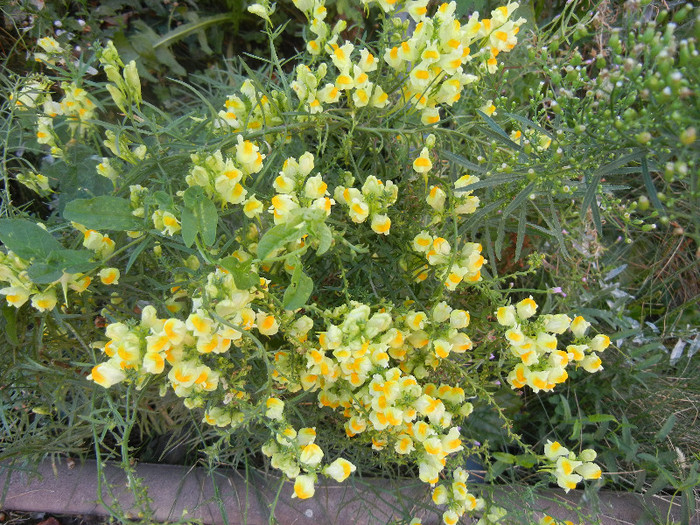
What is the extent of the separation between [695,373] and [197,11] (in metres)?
2.07

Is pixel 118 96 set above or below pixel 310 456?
above

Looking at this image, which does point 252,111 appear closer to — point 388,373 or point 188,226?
point 188,226

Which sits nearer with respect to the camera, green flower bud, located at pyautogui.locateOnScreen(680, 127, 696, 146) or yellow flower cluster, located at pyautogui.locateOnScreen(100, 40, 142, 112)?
green flower bud, located at pyautogui.locateOnScreen(680, 127, 696, 146)

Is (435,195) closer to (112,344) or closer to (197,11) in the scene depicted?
(112,344)

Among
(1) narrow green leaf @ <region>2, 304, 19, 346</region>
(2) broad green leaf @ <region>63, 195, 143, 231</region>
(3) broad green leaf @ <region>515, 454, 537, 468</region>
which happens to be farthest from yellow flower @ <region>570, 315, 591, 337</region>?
(1) narrow green leaf @ <region>2, 304, 19, 346</region>

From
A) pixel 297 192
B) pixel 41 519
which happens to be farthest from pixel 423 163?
pixel 41 519

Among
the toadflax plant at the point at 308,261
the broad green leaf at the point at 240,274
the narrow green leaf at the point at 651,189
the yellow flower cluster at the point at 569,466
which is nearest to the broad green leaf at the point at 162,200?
the toadflax plant at the point at 308,261

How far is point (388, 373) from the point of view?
2.78 ft

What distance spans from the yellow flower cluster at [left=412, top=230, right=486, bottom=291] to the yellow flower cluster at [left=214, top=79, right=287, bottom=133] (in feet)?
1.16

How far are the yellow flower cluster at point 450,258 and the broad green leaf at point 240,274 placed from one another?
34 centimetres

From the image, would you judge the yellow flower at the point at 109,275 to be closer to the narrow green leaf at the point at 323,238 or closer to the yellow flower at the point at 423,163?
the narrow green leaf at the point at 323,238

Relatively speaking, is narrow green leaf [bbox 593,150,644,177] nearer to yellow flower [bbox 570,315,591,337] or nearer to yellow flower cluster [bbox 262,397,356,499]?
yellow flower [bbox 570,315,591,337]

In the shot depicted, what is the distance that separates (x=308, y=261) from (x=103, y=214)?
37 cm

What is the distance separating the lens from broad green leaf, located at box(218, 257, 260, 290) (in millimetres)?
724
